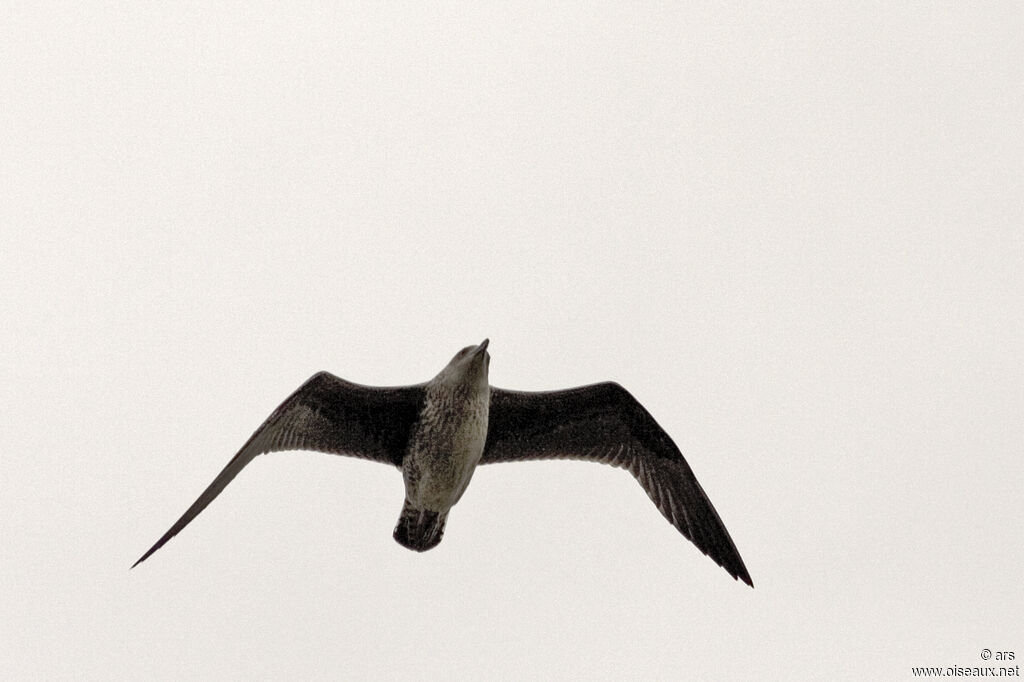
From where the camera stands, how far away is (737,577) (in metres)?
11.5

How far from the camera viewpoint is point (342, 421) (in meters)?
10.9

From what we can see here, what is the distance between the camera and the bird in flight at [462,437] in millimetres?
10336

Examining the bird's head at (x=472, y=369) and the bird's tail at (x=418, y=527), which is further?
the bird's tail at (x=418, y=527)

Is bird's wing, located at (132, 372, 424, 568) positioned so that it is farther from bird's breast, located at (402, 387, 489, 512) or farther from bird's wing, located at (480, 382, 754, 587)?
bird's wing, located at (480, 382, 754, 587)

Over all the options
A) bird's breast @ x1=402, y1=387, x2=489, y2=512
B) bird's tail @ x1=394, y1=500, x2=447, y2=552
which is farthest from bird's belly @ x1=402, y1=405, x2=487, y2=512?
bird's tail @ x1=394, y1=500, x2=447, y2=552

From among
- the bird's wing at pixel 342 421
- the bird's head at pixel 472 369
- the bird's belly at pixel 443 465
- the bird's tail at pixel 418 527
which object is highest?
the bird's head at pixel 472 369

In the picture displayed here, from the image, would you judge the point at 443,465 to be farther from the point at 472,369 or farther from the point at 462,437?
the point at 472,369

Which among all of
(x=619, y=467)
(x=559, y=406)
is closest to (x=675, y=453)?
(x=619, y=467)

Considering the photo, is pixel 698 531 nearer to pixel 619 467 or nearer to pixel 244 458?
pixel 619 467

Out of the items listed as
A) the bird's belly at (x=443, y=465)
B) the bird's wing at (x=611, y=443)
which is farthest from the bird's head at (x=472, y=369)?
the bird's wing at (x=611, y=443)

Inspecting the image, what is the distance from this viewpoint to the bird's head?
33.3ft

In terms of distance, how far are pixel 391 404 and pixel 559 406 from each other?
64.3 inches

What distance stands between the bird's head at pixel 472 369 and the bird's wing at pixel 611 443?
0.79m

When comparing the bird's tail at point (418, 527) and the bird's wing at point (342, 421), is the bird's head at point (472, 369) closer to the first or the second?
the bird's wing at point (342, 421)
